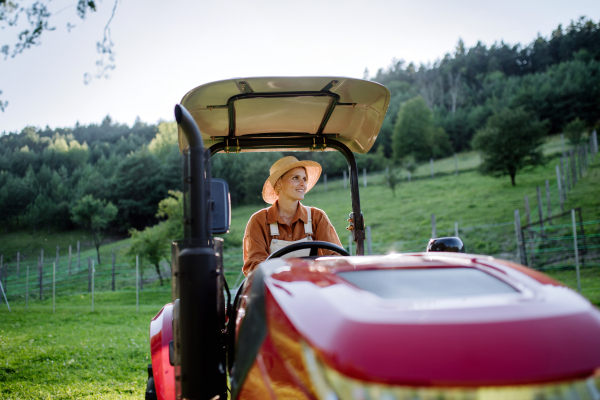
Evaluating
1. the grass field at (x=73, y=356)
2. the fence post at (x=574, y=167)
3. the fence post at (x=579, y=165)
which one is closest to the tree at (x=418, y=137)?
the fence post at (x=579, y=165)

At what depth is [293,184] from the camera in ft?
11.7

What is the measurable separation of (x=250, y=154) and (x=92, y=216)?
14.4 meters

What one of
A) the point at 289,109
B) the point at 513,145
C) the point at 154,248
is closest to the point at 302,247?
the point at 289,109

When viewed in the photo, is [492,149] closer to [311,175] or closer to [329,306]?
[311,175]

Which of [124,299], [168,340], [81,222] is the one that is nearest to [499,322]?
[168,340]

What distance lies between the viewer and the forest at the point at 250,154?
2806 centimetres

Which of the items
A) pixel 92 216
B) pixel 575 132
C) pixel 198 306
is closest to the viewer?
pixel 198 306

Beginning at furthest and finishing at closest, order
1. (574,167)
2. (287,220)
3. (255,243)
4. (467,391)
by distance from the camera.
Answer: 1. (574,167)
2. (287,220)
3. (255,243)
4. (467,391)

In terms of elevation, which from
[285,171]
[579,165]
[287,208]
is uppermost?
[579,165]

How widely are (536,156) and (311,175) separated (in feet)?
85.4

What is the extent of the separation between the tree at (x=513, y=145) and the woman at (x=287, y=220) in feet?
83.0

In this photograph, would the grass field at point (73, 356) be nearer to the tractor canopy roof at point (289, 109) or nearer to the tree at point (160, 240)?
the tractor canopy roof at point (289, 109)

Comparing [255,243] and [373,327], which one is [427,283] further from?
[255,243]

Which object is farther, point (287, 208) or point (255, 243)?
point (287, 208)
